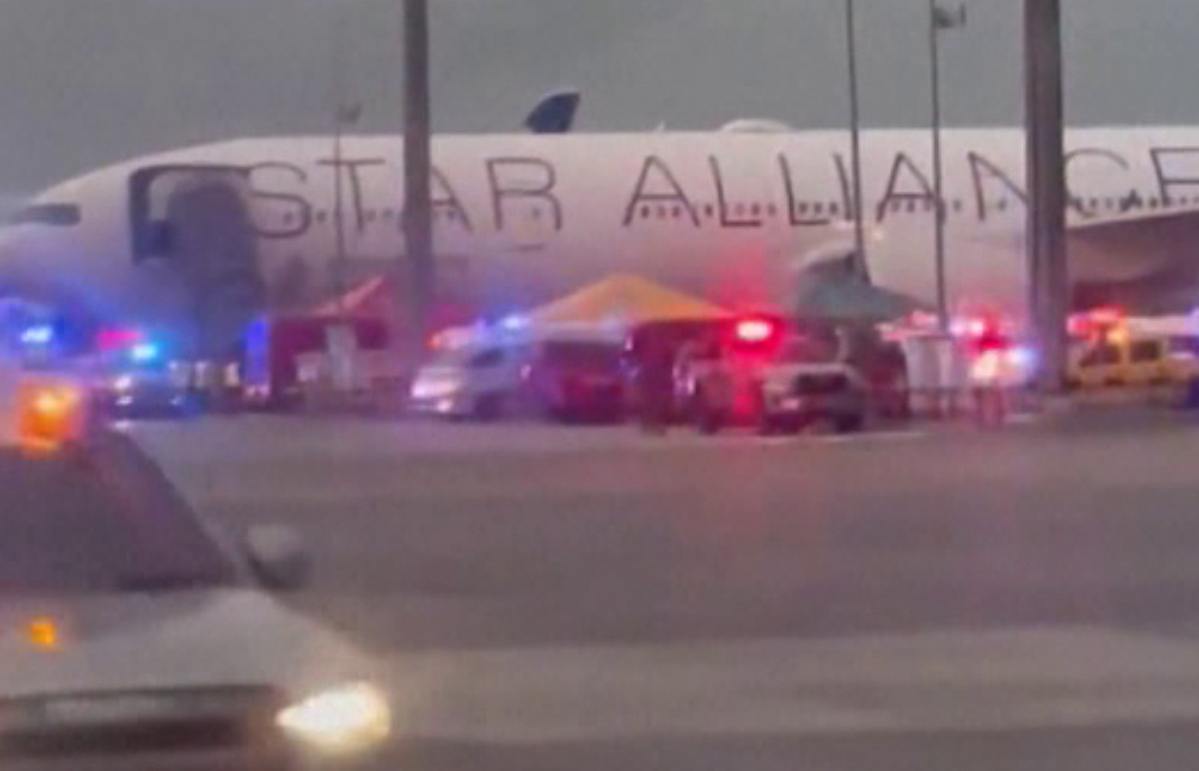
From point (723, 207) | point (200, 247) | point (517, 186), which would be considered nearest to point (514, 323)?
point (200, 247)

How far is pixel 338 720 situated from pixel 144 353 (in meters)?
54.8

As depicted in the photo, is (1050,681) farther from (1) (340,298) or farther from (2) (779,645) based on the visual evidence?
(1) (340,298)

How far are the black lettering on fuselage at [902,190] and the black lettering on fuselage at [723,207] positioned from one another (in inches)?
109

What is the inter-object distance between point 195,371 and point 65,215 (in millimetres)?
4554

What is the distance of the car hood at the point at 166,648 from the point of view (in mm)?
8172

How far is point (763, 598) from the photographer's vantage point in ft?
66.3

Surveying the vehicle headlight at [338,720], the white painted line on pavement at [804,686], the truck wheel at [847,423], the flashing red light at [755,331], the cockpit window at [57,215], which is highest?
the cockpit window at [57,215]

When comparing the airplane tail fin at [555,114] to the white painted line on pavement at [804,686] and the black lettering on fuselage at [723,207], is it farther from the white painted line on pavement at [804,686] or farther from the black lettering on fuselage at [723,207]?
the white painted line on pavement at [804,686]

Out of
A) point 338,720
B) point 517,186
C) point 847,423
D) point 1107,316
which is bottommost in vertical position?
point 338,720

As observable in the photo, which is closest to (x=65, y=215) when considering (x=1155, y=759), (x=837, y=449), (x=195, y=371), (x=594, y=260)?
(x=195, y=371)

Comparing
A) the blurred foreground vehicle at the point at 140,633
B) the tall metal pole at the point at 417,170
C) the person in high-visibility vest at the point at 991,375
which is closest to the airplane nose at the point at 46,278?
the tall metal pole at the point at 417,170

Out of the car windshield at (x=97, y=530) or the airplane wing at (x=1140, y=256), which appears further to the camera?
the airplane wing at (x=1140, y=256)

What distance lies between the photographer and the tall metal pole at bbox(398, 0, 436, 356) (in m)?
62.3

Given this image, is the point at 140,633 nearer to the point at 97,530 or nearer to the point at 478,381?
the point at 97,530
